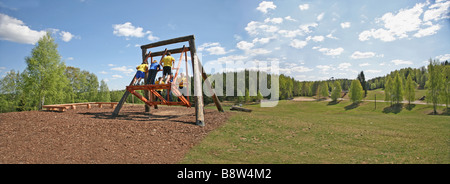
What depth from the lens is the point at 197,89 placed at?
10508mm

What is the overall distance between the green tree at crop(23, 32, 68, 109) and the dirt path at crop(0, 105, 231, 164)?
22225 mm

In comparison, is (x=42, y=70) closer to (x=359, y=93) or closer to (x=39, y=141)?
(x=39, y=141)

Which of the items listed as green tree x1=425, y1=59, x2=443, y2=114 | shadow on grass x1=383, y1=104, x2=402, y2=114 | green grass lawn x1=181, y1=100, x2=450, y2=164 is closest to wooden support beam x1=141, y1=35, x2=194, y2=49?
green grass lawn x1=181, y1=100, x2=450, y2=164

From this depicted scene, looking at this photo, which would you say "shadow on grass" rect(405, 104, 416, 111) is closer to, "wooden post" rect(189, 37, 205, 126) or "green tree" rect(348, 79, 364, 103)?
"green tree" rect(348, 79, 364, 103)

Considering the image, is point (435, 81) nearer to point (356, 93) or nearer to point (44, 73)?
point (356, 93)

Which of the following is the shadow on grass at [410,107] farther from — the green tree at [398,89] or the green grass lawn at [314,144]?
the green grass lawn at [314,144]

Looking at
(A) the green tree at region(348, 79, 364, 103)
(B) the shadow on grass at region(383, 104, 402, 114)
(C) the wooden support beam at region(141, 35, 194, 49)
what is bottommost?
(B) the shadow on grass at region(383, 104, 402, 114)

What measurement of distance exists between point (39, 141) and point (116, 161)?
→ 11.0ft

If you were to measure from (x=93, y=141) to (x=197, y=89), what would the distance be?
511cm

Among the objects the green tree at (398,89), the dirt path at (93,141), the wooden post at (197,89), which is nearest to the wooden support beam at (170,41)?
the wooden post at (197,89)

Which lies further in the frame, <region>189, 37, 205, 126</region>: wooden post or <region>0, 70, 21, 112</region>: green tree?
<region>0, 70, 21, 112</region>: green tree

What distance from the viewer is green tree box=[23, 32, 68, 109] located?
2650 centimetres
